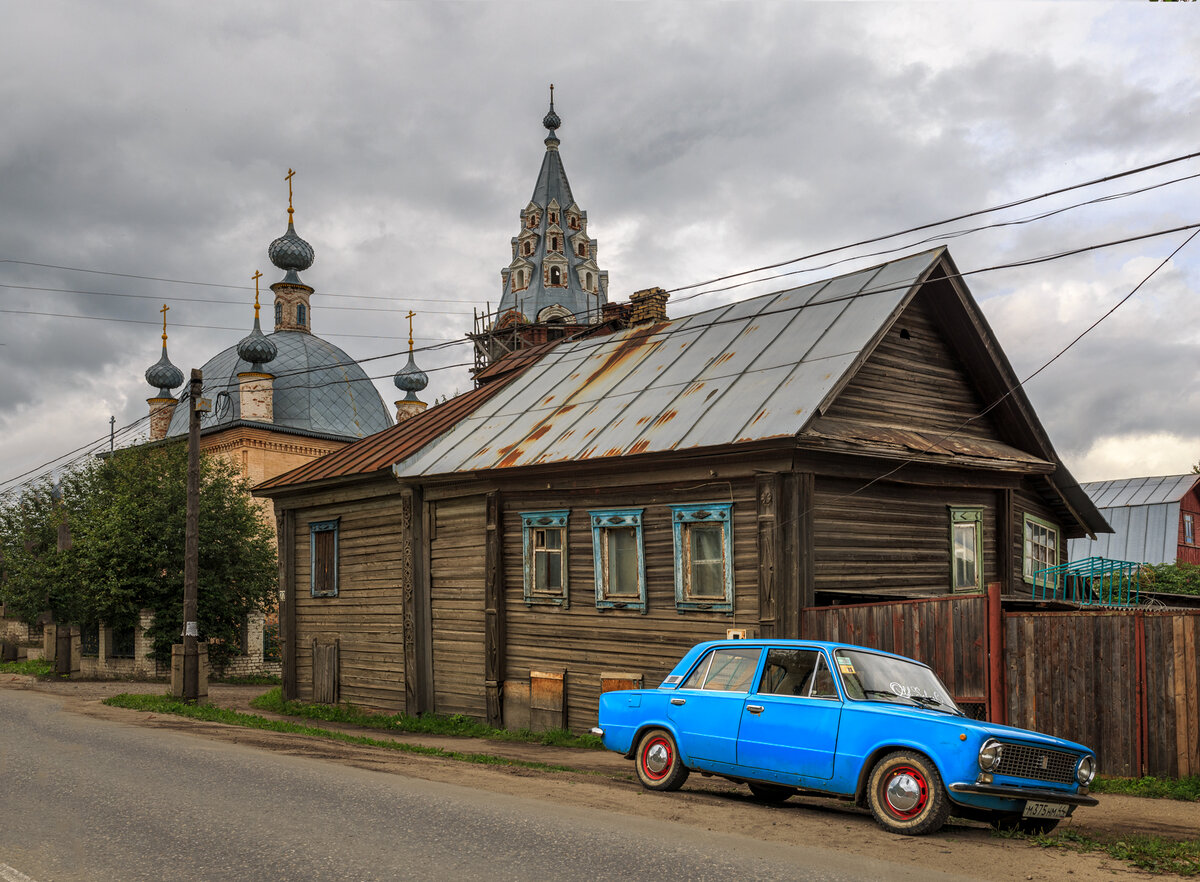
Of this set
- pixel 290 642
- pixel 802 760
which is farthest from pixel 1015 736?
Answer: pixel 290 642

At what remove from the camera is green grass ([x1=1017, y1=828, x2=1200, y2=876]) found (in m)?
7.43

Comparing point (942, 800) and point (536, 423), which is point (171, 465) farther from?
point (942, 800)

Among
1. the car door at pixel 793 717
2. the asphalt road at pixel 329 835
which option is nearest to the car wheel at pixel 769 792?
the car door at pixel 793 717

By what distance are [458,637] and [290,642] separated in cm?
616

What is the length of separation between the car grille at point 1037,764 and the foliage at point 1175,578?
26778 mm

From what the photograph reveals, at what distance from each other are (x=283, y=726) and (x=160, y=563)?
15207 mm

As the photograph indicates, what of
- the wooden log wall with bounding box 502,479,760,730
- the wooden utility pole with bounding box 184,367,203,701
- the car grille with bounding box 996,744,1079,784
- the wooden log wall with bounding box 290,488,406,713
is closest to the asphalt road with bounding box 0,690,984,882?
the car grille with bounding box 996,744,1079,784

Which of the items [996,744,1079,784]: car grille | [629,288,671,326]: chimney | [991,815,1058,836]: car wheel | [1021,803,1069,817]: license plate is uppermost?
[629,288,671,326]: chimney

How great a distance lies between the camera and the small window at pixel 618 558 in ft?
53.4

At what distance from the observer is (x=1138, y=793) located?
1039 cm

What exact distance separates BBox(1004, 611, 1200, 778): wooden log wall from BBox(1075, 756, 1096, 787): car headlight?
8.47 feet

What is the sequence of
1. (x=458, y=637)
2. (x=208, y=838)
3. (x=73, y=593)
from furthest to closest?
(x=73, y=593)
(x=458, y=637)
(x=208, y=838)

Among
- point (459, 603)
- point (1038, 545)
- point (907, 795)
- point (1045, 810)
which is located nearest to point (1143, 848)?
point (1045, 810)

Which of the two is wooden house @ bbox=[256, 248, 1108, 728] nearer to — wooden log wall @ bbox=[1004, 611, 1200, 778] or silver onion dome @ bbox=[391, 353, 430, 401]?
wooden log wall @ bbox=[1004, 611, 1200, 778]
